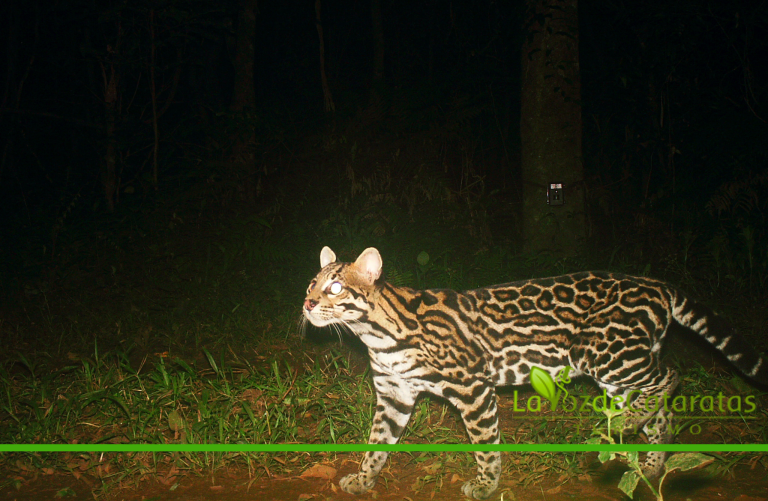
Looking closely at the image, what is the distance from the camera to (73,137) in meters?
12.6

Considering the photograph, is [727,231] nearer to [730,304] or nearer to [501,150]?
[730,304]

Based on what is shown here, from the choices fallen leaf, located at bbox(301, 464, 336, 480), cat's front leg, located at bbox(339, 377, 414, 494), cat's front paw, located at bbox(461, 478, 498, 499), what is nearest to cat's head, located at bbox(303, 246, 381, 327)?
cat's front leg, located at bbox(339, 377, 414, 494)

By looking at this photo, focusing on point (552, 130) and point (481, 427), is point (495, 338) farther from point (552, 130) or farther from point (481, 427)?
point (552, 130)

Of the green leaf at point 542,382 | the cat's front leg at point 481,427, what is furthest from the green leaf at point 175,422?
the green leaf at point 542,382

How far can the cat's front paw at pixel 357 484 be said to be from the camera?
3913 mm

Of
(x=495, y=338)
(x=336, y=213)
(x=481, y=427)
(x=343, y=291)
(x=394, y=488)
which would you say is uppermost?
(x=336, y=213)

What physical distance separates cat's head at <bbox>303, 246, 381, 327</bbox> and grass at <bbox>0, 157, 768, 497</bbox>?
1.02 metres

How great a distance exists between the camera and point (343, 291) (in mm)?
3918

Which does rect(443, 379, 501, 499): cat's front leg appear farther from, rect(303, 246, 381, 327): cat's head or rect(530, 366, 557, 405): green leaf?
rect(303, 246, 381, 327): cat's head

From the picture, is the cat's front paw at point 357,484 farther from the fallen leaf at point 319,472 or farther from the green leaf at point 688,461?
the green leaf at point 688,461

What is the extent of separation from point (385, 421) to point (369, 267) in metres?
1.04

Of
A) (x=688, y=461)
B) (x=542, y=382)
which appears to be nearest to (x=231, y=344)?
(x=542, y=382)

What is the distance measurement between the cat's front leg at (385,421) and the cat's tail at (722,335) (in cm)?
192

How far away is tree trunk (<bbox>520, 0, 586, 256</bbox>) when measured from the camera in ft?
23.4
